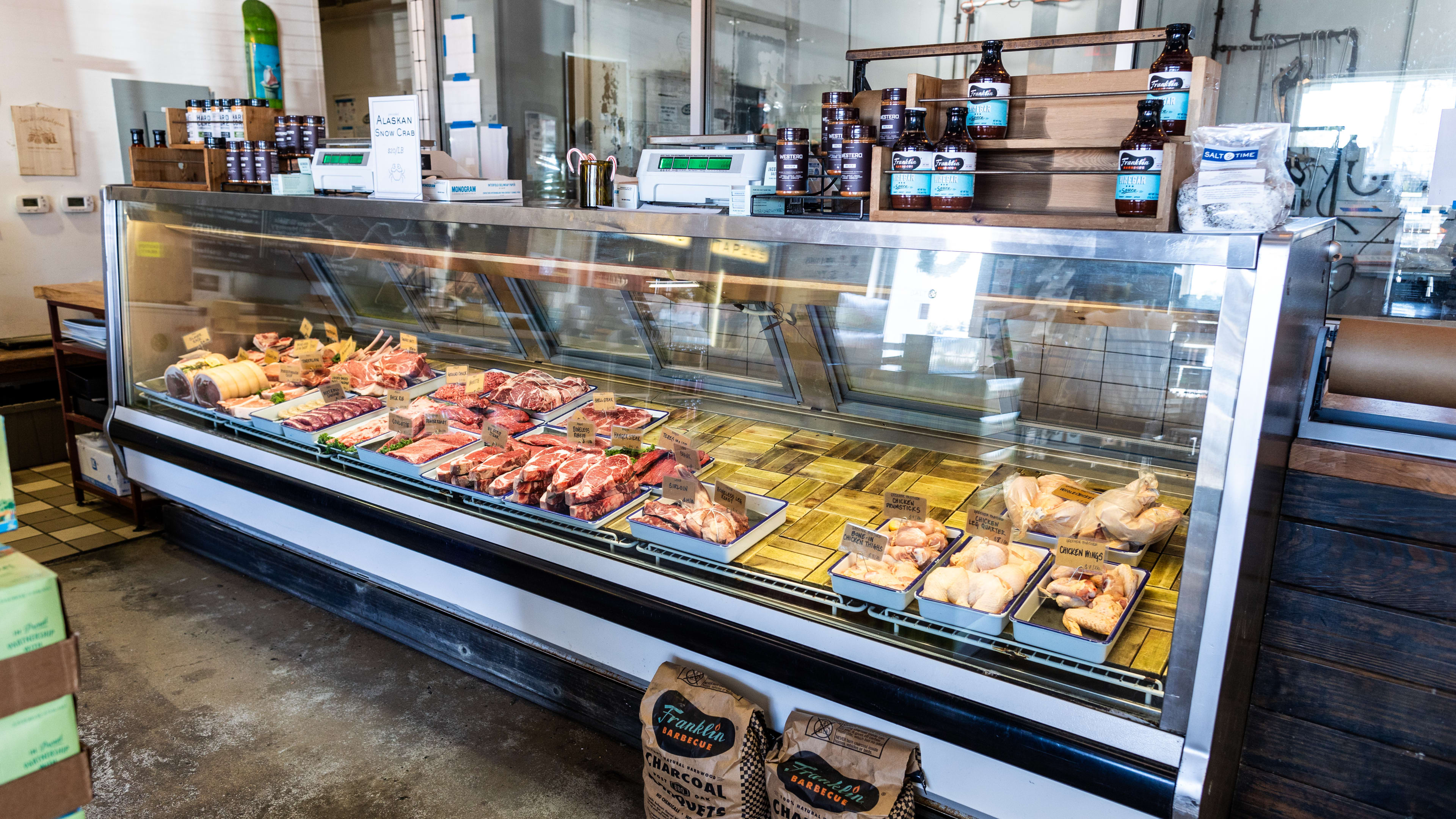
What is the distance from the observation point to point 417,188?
10.7 feet

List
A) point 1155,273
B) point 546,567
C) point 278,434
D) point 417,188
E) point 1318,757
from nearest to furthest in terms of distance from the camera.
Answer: point 1155,273 → point 1318,757 → point 546,567 → point 417,188 → point 278,434

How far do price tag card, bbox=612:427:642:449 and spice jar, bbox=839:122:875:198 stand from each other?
1.26 m

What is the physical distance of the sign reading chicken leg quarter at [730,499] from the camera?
8.73 feet

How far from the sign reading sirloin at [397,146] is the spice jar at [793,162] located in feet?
4.96

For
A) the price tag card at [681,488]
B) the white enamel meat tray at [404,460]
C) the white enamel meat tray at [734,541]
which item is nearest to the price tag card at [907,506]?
the white enamel meat tray at [734,541]

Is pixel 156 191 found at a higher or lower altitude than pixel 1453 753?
higher

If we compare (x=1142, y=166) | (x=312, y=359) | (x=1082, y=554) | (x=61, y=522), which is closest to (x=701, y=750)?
(x=1082, y=554)

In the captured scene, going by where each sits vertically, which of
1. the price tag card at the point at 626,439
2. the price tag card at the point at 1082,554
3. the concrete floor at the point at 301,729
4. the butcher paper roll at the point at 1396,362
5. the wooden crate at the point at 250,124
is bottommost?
the concrete floor at the point at 301,729

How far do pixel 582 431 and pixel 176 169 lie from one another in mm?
3028

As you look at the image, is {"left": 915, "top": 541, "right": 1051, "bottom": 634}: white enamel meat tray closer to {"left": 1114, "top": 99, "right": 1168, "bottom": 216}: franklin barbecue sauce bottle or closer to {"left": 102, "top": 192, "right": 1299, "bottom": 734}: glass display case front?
{"left": 102, "top": 192, "right": 1299, "bottom": 734}: glass display case front

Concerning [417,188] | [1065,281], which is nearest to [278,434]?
[417,188]

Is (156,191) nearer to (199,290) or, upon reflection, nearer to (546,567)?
(199,290)

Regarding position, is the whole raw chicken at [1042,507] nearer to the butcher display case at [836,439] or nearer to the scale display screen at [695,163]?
the butcher display case at [836,439]

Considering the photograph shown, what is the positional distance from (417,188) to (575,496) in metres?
1.31
